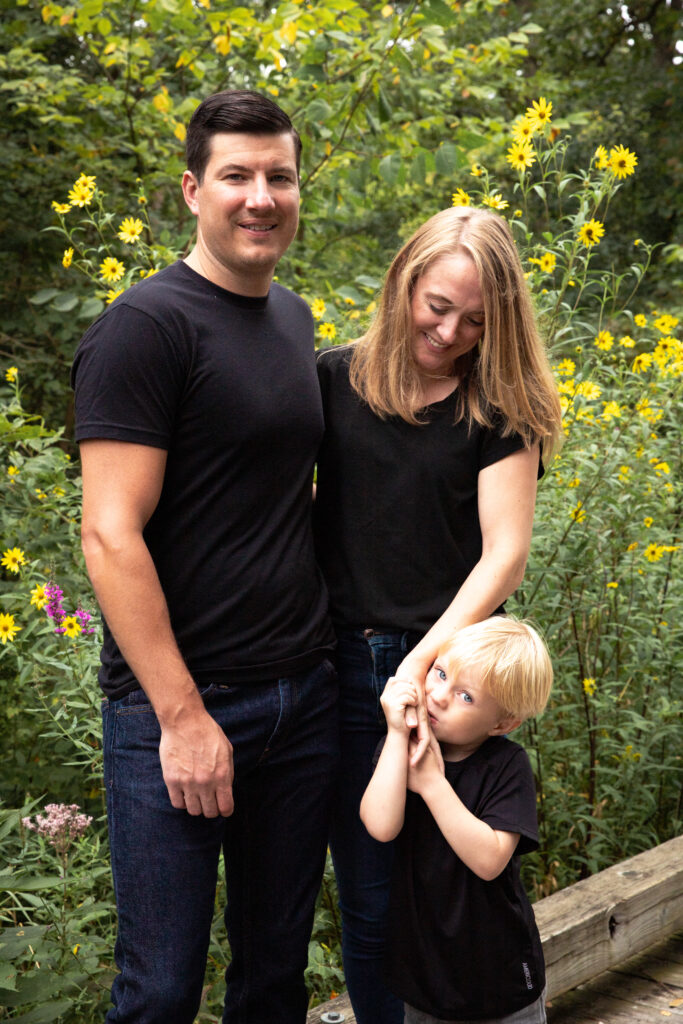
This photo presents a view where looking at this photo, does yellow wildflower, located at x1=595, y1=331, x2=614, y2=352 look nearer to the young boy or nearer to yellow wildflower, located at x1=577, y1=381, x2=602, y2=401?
yellow wildflower, located at x1=577, y1=381, x2=602, y2=401

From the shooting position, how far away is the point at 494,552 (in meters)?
1.79

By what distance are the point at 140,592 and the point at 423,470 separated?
0.58m

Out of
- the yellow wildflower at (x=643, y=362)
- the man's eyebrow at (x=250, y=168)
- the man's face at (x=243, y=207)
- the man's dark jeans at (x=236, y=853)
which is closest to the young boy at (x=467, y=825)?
the man's dark jeans at (x=236, y=853)

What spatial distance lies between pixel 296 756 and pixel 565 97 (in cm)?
985

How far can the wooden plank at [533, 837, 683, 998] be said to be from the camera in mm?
2467

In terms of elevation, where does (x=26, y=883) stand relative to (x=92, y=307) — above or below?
below

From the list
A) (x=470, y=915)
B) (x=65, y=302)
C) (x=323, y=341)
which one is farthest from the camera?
(x=65, y=302)

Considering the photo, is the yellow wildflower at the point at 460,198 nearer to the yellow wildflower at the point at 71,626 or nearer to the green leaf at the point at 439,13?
the green leaf at the point at 439,13

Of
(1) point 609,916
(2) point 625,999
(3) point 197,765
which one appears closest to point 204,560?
(3) point 197,765

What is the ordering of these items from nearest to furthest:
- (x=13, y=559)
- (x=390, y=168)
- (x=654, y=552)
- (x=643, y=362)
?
(x=13, y=559) → (x=654, y=552) → (x=643, y=362) → (x=390, y=168)

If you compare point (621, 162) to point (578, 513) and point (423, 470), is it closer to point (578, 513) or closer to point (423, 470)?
point (578, 513)

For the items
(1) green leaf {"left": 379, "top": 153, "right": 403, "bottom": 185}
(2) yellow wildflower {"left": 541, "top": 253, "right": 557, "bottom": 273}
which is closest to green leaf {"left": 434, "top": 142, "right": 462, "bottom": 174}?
(1) green leaf {"left": 379, "top": 153, "right": 403, "bottom": 185}

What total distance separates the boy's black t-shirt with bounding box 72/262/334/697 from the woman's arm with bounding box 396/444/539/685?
21 centimetres

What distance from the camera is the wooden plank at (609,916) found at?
2467 mm
